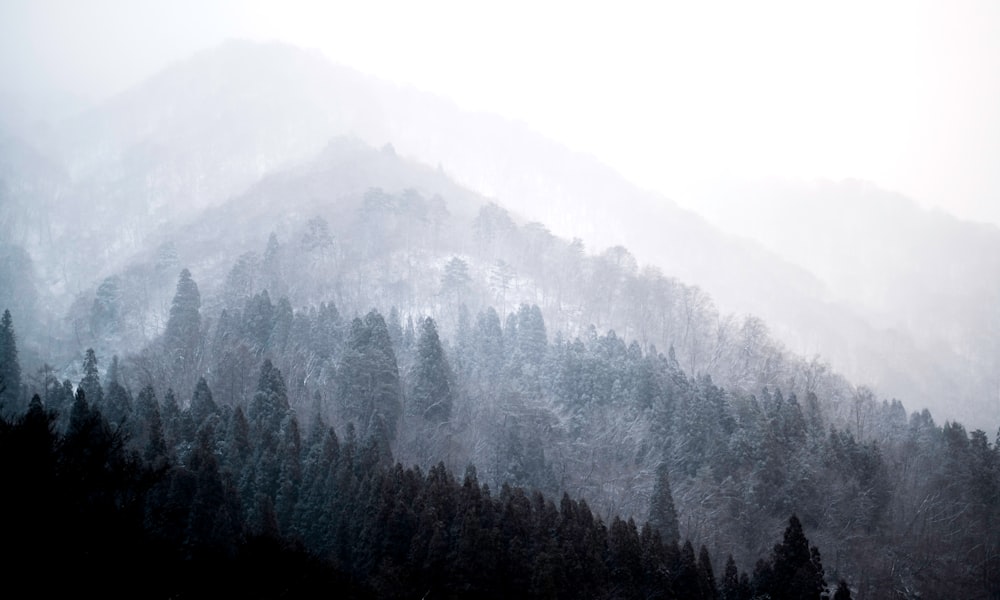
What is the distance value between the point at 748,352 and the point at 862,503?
95.7ft

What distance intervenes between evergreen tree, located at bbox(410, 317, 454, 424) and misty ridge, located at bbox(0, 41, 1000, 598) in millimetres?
210

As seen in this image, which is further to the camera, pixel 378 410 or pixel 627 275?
pixel 627 275

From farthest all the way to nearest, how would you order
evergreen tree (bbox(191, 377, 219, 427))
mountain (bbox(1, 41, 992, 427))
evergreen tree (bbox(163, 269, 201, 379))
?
mountain (bbox(1, 41, 992, 427)) → evergreen tree (bbox(163, 269, 201, 379)) → evergreen tree (bbox(191, 377, 219, 427))

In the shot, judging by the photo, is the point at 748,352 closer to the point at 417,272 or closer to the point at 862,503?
the point at 862,503

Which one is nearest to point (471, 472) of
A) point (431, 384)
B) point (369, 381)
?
point (431, 384)

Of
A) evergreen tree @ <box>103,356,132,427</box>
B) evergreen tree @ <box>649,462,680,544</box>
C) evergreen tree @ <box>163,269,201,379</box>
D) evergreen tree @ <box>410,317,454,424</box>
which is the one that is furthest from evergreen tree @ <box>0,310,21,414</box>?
evergreen tree @ <box>649,462,680,544</box>

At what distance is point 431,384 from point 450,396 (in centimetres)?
217

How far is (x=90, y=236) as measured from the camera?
415 ft

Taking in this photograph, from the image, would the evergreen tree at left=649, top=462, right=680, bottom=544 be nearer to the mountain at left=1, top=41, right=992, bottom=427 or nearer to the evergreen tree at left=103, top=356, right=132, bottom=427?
the evergreen tree at left=103, top=356, right=132, bottom=427

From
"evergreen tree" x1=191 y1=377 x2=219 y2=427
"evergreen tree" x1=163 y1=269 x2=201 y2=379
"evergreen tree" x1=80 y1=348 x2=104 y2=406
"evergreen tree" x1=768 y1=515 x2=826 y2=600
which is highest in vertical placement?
"evergreen tree" x1=163 y1=269 x2=201 y2=379

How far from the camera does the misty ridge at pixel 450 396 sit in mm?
37344

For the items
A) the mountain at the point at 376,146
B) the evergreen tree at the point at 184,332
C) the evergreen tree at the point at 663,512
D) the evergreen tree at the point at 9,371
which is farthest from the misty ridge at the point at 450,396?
the mountain at the point at 376,146

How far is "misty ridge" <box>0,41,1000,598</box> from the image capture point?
37.3 metres

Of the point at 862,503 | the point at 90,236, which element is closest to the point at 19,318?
the point at 90,236
